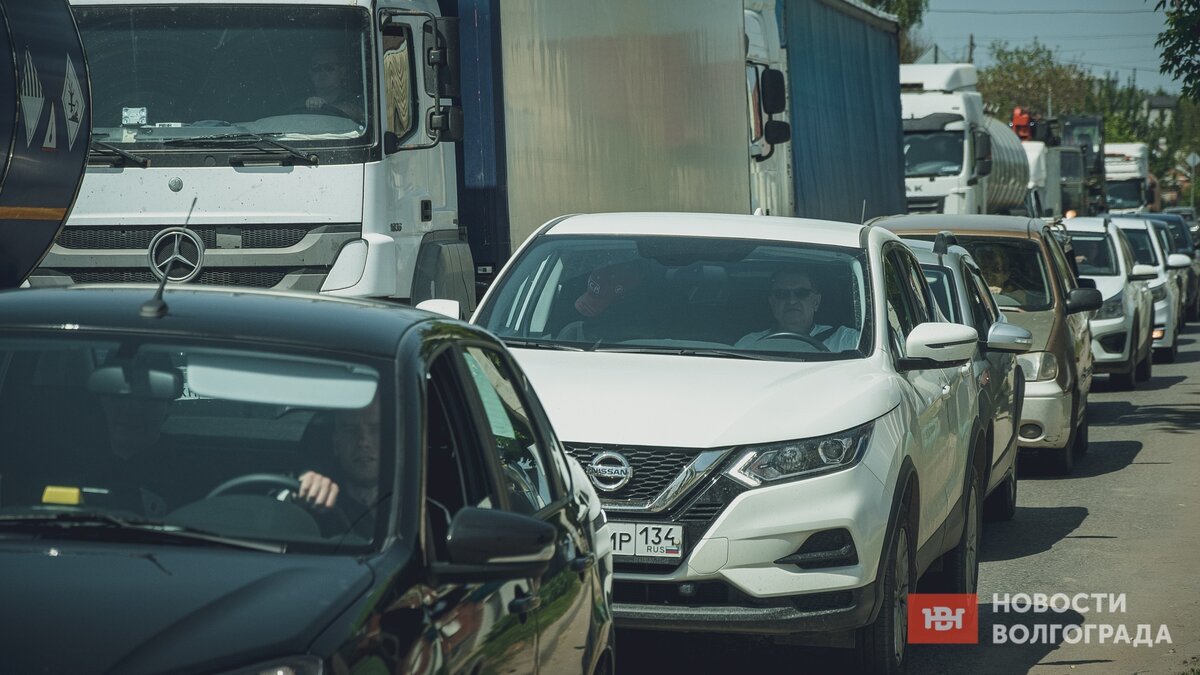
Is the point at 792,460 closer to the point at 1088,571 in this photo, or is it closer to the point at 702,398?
the point at 702,398

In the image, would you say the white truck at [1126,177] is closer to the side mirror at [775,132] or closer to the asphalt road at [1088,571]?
the asphalt road at [1088,571]

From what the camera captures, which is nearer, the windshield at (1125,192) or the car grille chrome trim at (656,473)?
the car grille chrome trim at (656,473)

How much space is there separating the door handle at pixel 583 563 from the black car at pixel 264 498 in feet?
0.07

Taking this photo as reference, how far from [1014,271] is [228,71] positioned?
660 cm

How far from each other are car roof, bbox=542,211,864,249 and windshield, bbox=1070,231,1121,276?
1401cm

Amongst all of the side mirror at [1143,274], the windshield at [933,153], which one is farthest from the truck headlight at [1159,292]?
the side mirror at [1143,274]

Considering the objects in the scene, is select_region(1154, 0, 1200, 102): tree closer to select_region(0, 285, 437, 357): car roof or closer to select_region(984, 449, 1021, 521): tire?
select_region(984, 449, 1021, 521): tire

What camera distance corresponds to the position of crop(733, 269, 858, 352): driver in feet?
25.8

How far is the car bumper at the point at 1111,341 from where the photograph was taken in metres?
21.0

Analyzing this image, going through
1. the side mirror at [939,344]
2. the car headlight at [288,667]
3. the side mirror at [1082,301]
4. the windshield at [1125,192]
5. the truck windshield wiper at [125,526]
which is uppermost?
the truck windshield wiper at [125,526]

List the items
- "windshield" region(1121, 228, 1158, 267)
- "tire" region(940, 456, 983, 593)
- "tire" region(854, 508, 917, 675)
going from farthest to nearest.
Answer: "windshield" region(1121, 228, 1158, 267), "tire" region(940, 456, 983, 593), "tire" region(854, 508, 917, 675)

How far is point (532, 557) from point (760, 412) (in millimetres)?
2965

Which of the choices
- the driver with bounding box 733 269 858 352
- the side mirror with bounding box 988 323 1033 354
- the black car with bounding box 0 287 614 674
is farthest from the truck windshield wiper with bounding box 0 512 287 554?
the side mirror with bounding box 988 323 1033 354

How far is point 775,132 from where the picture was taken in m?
17.2
